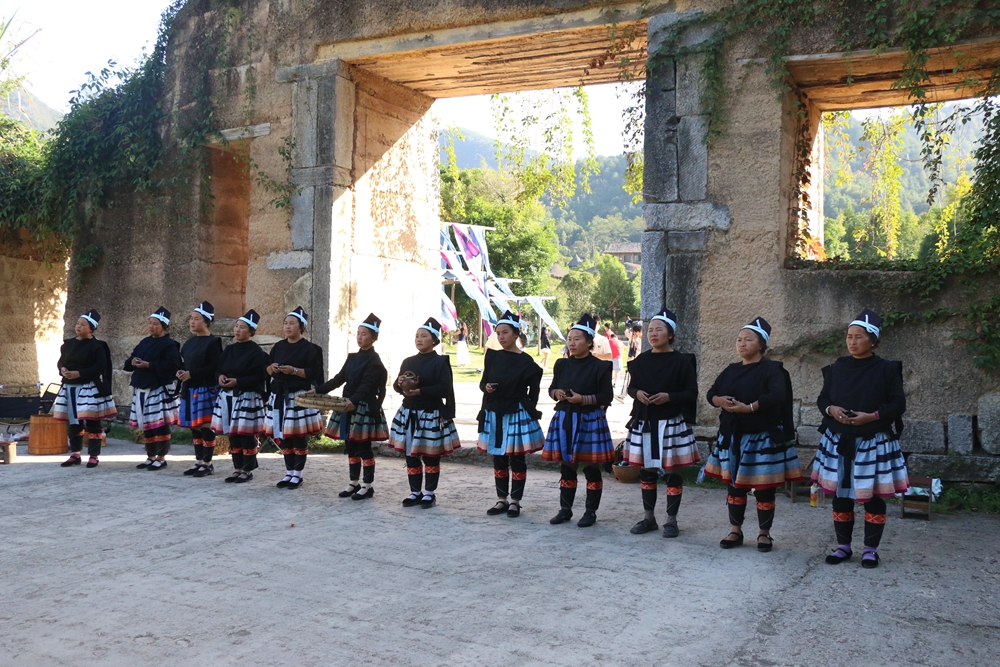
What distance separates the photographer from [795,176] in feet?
26.0

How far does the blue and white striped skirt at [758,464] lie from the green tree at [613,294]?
34717 millimetres

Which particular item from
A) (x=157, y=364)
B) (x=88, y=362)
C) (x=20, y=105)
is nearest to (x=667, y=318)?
(x=157, y=364)

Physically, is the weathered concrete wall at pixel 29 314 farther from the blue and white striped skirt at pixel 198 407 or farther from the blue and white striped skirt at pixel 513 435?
the blue and white striped skirt at pixel 513 435

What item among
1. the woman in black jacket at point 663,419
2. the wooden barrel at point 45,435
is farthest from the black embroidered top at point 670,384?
the wooden barrel at point 45,435

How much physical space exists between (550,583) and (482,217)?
105 ft

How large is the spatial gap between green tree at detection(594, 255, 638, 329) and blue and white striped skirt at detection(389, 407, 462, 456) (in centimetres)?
3380

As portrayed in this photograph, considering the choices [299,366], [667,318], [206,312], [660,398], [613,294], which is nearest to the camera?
[660,398]

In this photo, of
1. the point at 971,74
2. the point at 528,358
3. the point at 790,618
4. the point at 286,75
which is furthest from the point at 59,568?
the point at 971,74

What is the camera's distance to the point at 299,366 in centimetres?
744

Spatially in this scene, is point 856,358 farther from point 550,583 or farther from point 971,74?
point 971,74

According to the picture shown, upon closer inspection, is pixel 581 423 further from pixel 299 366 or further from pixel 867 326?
pixel 299 366

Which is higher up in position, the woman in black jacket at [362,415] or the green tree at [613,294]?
the green tree at [613,294]

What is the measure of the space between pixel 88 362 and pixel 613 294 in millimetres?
34440

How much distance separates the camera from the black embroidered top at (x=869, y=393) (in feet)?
16.8
